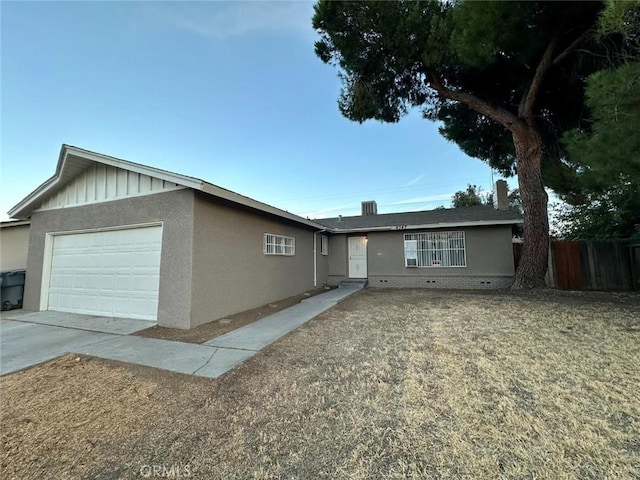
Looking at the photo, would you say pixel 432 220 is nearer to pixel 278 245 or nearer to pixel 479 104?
pixel 479 104

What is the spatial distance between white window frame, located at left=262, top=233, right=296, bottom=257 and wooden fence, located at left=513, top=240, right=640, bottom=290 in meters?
9.64

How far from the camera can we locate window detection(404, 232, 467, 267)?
1149cm

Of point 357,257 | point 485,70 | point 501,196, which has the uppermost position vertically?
point 485,70

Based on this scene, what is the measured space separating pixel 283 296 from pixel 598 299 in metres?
8.99

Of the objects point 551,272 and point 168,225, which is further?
point 551,272

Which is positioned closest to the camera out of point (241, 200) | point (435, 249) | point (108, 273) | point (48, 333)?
point (48, 333)

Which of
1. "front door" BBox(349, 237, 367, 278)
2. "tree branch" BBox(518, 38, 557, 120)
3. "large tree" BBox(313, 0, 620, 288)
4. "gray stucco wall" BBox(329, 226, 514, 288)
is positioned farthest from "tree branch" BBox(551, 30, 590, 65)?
"front door" BBox(349, 237, 367, 278)

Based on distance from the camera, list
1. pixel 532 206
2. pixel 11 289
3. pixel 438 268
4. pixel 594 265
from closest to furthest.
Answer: pixel 11 289 → pixel 532 206 → pixel 594 265 → pixel 438 268

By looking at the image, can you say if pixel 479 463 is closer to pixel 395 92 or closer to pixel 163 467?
pixel 163 467

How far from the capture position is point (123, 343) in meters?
4.86

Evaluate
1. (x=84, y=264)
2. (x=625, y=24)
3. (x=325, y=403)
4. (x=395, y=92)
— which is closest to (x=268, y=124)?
(x=395, y=92)

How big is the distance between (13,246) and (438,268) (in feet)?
54.5

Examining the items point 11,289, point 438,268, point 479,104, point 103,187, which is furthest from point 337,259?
Answer: point 11,289

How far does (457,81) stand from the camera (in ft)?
33.9
